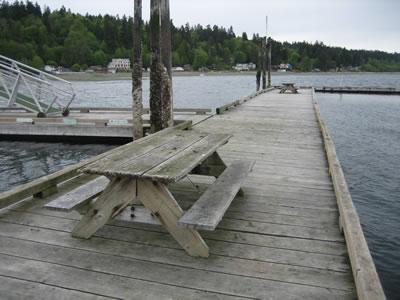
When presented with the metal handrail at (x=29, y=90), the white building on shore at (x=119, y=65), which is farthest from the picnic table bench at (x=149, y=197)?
the white building on shore at (x=119, y=65)

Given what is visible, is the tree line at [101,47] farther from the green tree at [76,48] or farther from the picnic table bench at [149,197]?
the picnic table bench at [149,197]

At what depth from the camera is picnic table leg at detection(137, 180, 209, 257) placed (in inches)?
143

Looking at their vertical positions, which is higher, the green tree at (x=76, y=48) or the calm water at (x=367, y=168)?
the green tree at (x=76, y=48)

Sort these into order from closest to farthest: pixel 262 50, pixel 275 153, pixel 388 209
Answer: pixel 275 153
pixel 388 209
pixel 262 50

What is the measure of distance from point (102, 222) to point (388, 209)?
764cm

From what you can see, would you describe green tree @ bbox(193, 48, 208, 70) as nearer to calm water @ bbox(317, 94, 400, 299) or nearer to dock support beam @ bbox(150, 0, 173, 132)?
calm water @ bbox(317, 94, 400, 299)

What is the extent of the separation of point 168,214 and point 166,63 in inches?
268

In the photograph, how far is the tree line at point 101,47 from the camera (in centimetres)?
12301

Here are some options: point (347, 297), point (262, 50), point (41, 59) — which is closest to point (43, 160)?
point (347, 297)

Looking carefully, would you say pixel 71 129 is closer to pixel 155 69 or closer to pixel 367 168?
pixel 155 69

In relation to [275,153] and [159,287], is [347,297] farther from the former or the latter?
[275,153]

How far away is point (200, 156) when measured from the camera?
423cm

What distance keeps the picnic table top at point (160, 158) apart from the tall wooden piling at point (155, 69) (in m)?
4.22

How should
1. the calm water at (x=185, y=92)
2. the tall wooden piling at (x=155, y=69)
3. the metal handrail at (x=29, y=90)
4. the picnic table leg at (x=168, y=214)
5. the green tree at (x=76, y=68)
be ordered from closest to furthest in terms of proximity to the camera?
the picnic table leg at (x=168, y=214), the tall wooden piling at (x=155, y=69), the metal handrail at (x=29, y=90), the calm water at (x=185, y=92), the green tree at (x=76, y=68)
